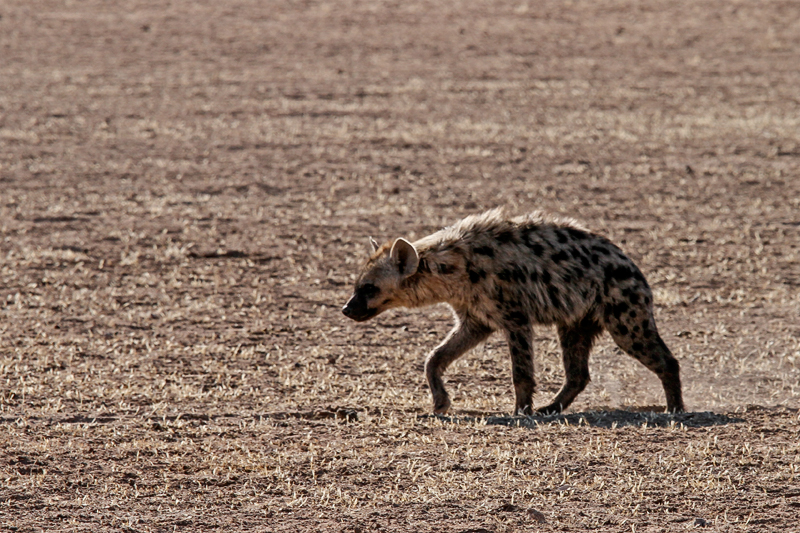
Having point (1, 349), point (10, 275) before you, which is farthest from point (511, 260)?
point (10, 275)

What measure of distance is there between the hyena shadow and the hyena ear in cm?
86

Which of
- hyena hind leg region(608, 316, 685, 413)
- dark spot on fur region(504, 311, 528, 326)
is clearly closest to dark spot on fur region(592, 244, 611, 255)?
hyena hind leg region(608, 316, 685, 413)

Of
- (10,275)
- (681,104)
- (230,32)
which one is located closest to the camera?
(10,275)

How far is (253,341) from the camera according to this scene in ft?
25.1

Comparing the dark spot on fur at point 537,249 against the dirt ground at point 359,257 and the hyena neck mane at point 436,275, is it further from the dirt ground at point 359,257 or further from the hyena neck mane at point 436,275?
the dirt ground at point 359,257

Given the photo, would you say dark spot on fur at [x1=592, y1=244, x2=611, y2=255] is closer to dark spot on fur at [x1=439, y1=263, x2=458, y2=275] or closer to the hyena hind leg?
the hyena hind leg

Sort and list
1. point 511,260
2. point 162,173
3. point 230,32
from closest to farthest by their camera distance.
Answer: point 511,260
point 162,173
point 230,32

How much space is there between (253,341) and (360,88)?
9.26 meters

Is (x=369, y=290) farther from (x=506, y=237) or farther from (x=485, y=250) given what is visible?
(x=506, y=237)

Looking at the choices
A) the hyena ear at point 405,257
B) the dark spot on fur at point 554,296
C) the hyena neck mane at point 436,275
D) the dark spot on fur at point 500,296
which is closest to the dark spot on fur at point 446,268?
the hyena neck mane at point 436,275

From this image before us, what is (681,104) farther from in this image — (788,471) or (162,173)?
(788,471)

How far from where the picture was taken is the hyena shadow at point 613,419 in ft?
19.3

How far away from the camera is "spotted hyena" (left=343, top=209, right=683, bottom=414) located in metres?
6.27

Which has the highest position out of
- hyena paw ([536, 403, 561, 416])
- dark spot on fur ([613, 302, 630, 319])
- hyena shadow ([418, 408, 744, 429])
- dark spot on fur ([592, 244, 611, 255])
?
dark spot on fur ([592, 244, 611, 255])
